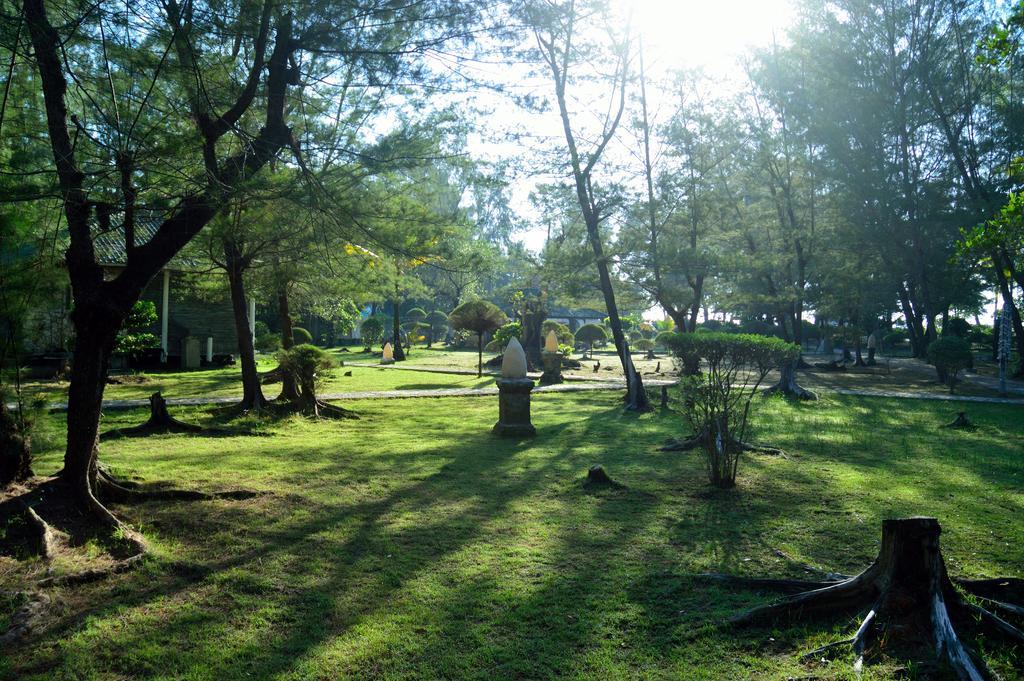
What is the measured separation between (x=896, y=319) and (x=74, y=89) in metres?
56.8

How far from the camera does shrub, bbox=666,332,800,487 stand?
22.6ft

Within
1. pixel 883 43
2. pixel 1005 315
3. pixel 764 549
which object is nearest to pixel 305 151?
pixel 764 549

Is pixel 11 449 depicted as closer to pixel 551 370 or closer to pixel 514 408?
pixel 514 408

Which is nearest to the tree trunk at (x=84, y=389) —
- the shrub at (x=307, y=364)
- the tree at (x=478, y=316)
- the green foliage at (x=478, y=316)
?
the shrub at (x=307, y=364)

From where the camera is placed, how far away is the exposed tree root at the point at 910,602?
10.9ft

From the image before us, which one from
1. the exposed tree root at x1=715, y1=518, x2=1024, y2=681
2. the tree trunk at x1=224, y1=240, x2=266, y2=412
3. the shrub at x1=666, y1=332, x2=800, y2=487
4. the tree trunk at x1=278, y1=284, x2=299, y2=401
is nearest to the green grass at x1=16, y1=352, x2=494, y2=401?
the tree trunk at x1=278, y1=284, x2=299, y2=401

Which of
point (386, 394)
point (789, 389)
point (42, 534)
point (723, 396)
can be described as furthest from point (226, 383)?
point (723, 396)

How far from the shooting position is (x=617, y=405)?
15.4 meters

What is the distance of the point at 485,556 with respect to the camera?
498 cm

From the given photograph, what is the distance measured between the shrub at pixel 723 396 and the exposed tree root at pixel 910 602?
2851mm

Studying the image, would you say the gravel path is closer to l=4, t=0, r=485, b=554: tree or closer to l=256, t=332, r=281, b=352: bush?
l=4, t=0, r=485, b=554: tree

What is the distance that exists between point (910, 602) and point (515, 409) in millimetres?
7322

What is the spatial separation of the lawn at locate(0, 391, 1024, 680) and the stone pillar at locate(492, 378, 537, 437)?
0.79 metres

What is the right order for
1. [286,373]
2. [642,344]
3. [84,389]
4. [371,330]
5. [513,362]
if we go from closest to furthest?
[84,389], [513,362], [286,373], [371,330], [642,344]
